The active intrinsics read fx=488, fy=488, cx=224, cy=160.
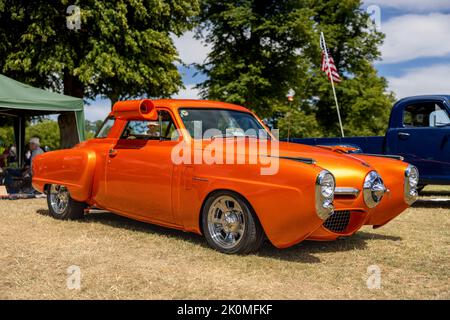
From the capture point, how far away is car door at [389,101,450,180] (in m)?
9.16

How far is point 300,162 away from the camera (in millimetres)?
4531

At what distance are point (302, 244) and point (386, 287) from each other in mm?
1677

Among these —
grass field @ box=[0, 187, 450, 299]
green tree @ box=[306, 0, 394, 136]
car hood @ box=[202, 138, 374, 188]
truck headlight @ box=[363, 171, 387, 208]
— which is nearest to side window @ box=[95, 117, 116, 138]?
grass field @ box=[0, 187, 450, 299]

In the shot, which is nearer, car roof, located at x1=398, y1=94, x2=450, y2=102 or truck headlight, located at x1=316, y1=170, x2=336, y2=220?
truck headlight, located at x1=316, y1=170, x2=336, y2=220

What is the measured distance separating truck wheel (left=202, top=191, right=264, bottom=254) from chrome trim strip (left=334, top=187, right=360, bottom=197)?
2.68 ft

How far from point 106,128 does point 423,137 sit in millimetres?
6042

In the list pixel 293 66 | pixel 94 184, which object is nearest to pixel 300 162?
pixel 94 184

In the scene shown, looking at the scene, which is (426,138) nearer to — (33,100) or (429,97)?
(429,97)

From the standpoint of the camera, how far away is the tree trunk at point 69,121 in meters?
19.4

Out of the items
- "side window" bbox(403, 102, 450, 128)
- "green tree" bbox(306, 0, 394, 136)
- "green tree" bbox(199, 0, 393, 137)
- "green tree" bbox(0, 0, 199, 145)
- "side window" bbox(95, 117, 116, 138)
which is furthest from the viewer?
"green tree" bbox(306, 0, 394, 136)

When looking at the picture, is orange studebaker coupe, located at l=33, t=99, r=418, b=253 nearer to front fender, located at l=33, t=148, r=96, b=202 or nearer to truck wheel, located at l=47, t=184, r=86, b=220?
front fender, located at l=33, t=148, r=96, b=202
